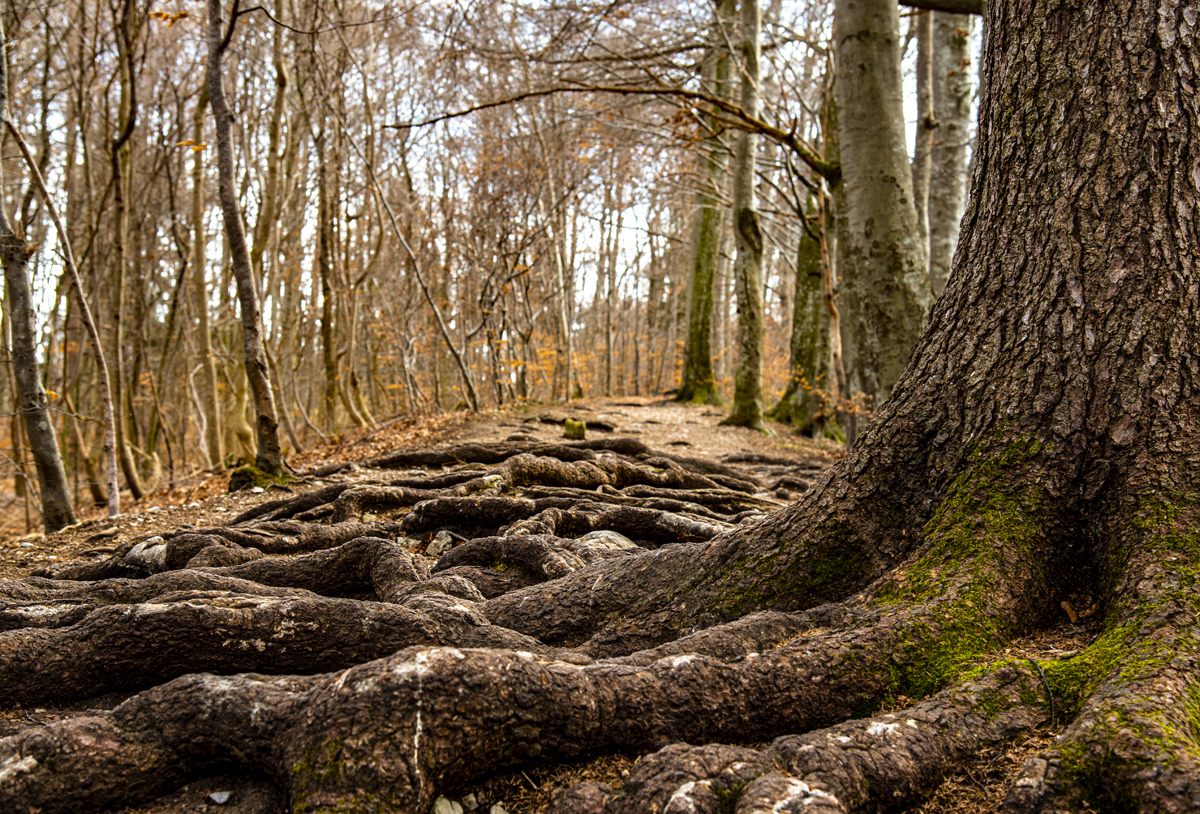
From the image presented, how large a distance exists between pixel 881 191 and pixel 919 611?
5430 mm

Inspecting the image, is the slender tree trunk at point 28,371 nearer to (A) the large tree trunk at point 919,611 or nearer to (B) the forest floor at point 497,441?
(B) the forest floor at point 497,441

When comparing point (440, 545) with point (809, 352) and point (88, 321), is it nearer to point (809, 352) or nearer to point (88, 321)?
point (88, 321)

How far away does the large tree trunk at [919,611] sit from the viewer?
5.59ft

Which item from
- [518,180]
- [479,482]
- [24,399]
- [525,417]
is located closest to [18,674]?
[479,482]

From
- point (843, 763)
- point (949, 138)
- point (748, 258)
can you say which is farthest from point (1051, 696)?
point (748, 258)

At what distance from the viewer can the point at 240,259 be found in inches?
271

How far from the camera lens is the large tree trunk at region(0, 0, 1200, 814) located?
5.59 feet

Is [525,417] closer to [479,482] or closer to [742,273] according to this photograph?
[742,273]

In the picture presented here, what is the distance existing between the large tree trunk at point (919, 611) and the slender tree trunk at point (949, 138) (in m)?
7.14

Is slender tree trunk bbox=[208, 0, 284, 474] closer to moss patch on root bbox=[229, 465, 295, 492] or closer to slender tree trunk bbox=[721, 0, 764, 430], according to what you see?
moss patch on root bbox=[229, 465, 295, 492]

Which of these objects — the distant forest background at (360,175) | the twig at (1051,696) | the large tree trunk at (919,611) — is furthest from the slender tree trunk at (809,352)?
the twig at (1051,696)

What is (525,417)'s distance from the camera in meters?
11.9

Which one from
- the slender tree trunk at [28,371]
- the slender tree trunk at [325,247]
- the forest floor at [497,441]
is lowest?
the forest floor at [497,441]

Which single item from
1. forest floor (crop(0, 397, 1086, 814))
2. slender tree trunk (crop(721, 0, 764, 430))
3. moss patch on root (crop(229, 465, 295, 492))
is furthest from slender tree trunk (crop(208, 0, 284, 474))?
slender tree trunk (crop(721, 0, 764, 430))
